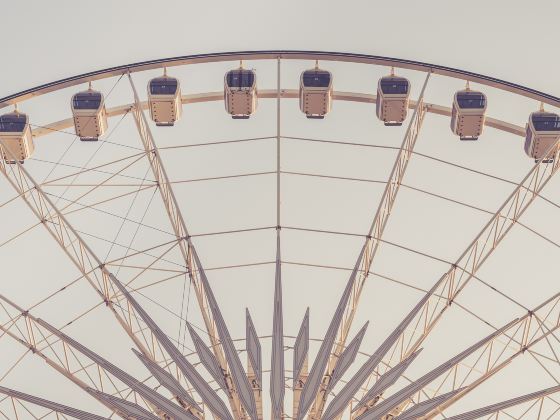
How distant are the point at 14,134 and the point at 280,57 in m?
7.70

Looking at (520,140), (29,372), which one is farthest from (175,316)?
(520,140)

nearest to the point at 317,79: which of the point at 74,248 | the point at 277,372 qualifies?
the point at 74,248

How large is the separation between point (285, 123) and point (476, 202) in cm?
707

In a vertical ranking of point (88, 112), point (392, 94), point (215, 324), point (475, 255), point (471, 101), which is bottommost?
point (215, 324)

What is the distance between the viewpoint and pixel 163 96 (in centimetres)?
2770

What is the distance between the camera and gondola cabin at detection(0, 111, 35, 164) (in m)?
27.1

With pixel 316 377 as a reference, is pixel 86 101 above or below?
above

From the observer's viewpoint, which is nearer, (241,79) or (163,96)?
→ (163,96)

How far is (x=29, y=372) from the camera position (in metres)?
32.7

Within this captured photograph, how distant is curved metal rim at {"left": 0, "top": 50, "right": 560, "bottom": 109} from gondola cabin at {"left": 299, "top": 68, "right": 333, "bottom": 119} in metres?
0.55

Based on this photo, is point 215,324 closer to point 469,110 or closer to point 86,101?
point 86,101

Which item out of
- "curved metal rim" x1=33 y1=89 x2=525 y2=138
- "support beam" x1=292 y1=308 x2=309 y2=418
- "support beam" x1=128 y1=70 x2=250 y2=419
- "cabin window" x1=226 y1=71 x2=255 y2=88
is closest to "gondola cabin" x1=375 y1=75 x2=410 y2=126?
"curved metal rim" x1=33 y1=89 x2=525 y2=138

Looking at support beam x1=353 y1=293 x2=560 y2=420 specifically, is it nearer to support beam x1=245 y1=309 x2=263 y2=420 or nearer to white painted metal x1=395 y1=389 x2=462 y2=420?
white painted metal x1=395 y1=389 x2=462 y2=420

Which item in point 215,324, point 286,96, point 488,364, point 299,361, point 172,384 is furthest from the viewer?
point 286,96
